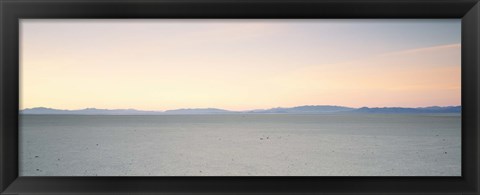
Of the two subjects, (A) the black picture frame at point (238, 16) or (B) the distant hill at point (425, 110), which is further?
(B) the distant hill at point (425, 110)

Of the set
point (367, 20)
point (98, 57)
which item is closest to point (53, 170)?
point (367, 20)

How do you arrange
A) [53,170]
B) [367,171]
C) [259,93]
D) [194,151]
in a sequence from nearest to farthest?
[53,170]
[367,171]
[194,151]
[259,93]

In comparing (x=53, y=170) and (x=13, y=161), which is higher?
(x=13, y=161)

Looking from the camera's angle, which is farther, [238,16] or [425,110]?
[425,110]

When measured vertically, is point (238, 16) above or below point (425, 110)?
above

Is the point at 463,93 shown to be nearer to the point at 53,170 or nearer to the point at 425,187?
the point at 425,187

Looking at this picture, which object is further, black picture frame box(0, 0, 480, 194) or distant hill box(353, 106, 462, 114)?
distant hill box(353, 106, 462, 114)

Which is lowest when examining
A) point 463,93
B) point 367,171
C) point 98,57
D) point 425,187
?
point 367,171

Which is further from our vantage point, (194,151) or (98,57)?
(98,57)
